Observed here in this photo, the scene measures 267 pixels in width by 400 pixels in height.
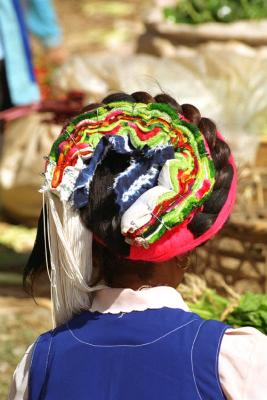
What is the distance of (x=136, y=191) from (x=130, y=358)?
303 millimetres

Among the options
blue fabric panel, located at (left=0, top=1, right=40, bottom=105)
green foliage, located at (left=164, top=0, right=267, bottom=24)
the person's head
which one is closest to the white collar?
the person's head

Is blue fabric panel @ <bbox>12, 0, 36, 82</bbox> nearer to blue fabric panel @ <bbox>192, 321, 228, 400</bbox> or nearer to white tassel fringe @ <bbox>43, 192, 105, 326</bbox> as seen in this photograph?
white tassel fringe @ <bbox>43, 192, 105, 326</bbox>

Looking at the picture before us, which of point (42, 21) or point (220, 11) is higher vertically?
point (220, 11)

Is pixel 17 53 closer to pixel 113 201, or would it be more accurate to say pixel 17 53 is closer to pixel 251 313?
pixel 251 313

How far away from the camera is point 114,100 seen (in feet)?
6.83

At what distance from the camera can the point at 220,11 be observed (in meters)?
6.96

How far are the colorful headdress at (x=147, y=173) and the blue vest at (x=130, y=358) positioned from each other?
13 cm

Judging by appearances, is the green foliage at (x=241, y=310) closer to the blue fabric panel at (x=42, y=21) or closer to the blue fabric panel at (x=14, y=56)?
the blue fabric panel at (x=14, y=56)

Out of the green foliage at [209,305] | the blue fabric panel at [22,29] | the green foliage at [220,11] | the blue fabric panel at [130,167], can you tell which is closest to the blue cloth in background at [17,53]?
the blue fabric panel at [22,29]

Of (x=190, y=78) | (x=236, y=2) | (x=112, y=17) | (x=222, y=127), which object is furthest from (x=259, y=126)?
(x=112, y=17)

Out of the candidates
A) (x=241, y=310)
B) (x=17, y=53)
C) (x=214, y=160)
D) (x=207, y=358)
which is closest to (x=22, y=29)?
(x=17, y=53)

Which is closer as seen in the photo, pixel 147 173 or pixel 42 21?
pixel 147 173

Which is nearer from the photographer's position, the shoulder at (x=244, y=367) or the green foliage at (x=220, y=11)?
the shoulder at (x=244, y=367)

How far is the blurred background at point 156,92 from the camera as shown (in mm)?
3805
